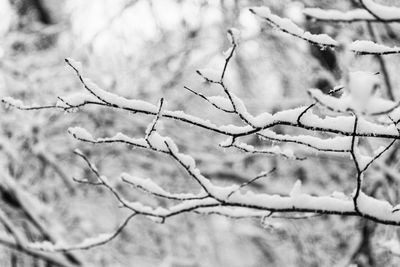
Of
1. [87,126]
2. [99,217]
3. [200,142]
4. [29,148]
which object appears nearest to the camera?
[29,148]

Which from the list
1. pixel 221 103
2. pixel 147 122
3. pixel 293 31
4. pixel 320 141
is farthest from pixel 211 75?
pixel 147 122

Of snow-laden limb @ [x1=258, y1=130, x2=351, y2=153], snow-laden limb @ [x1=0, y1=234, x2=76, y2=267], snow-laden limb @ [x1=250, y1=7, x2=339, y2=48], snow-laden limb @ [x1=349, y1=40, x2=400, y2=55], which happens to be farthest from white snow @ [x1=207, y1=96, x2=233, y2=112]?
snow-laden limb @ [x1=0, y1=234, x2=76, y2=267]

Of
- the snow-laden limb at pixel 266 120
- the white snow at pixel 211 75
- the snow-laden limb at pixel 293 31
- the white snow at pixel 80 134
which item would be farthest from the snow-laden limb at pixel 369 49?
the white snow at pixel 80 134

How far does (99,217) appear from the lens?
17.1ft

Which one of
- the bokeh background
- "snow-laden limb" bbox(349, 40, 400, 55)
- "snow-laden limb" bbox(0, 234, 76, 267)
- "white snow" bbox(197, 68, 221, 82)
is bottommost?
"snow-laden limb" bbox(349, 40, 400, 55)

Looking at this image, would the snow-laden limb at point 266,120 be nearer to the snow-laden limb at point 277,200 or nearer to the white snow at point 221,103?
the white snow at point 221,103

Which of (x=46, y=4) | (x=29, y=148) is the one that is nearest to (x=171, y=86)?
(x=29, y=148)

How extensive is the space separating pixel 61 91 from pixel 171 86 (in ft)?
3.24

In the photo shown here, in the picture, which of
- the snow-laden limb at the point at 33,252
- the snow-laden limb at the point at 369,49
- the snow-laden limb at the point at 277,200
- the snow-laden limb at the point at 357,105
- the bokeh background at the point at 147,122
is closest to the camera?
the snow-laden limb at the point at 357,105

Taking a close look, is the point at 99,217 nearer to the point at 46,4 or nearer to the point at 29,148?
the point at 29,148

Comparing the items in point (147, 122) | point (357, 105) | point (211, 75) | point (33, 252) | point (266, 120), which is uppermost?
point (147, 122)

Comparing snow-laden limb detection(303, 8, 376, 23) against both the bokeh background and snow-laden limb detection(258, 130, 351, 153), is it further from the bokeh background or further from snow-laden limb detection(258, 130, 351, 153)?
the bokeh background

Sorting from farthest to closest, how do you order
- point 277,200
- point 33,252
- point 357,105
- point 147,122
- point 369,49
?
point 147,122 < point 33,252 < point 277,200 < point 369,49 < point 357,105

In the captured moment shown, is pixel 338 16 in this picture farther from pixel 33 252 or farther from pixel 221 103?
pixel 33 252
